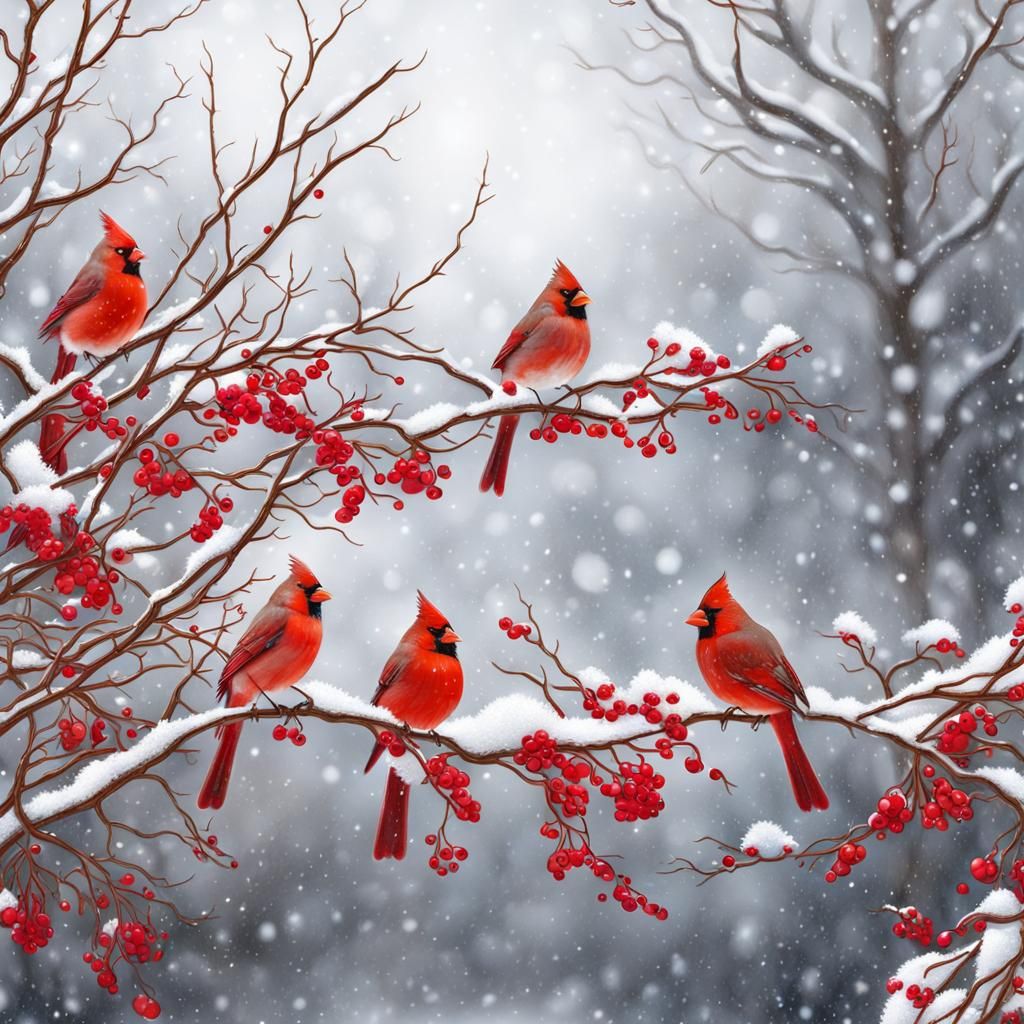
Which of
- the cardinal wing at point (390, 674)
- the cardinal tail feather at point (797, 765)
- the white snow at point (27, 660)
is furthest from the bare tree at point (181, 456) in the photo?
the cardinal tail feather at point (797, 765)

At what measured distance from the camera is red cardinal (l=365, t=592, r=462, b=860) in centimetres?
184

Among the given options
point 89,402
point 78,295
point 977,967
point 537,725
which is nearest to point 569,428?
point 537,725

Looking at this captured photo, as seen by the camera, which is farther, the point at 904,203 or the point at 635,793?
the point at 904,203

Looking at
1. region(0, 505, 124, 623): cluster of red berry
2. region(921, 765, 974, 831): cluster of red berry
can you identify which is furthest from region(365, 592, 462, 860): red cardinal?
region(921, 765, 974, 831): cluster of red berry

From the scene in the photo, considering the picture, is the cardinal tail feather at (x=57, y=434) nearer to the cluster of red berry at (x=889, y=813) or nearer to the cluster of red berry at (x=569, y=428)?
the cluster of red berry at (x=569, y=428)

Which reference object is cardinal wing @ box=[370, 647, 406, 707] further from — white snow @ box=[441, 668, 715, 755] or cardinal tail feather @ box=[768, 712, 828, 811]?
cardinal tail feather @ box=[768, 712, 828, 811]

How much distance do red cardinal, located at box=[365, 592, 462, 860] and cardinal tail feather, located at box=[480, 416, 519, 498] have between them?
11.6 inches

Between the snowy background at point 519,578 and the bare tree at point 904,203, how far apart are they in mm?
130

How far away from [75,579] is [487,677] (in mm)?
874

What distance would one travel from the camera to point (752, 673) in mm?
1845

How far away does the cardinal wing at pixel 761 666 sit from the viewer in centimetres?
182

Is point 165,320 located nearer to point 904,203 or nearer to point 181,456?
point 181,456

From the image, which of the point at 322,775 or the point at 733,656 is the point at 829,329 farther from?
the point at 322,775

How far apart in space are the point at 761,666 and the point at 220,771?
89 centimetres
